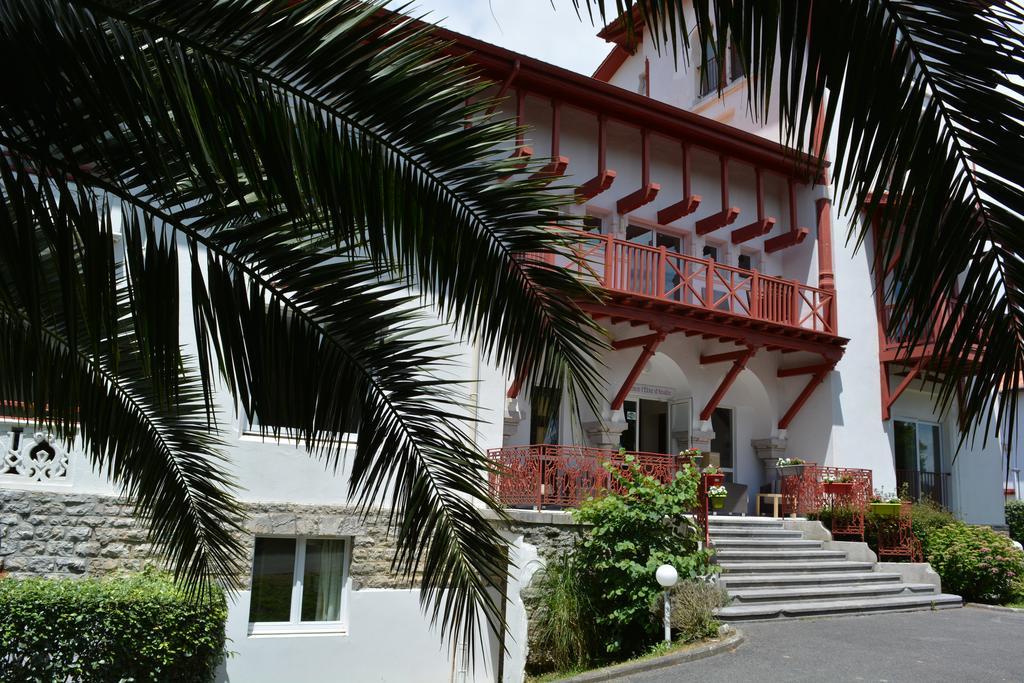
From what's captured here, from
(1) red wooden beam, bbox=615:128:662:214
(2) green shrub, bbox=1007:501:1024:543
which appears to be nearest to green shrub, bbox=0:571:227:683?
(1) red wooden beam, bbox=615:128:662:214

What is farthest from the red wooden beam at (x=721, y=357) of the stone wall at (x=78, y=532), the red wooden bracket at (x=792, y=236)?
the stone wall at (x=78, y=532)

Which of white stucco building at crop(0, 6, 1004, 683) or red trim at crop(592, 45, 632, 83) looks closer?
white stucco building at crop(0, 6, 1004, 683)

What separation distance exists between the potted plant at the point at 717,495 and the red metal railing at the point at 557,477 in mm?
145

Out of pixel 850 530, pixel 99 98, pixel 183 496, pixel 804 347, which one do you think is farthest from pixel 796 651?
pixel 99 98

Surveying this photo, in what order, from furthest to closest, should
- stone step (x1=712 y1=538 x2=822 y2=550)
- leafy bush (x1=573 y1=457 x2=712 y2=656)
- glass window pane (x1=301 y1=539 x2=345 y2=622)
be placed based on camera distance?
stone step (x1=712 y1=538 x2=822 y2=550), glass window pane (x1=301 y1=539 x2=345 y2=622), leafy bush (x1=573 y1=457 x2=712 y2=656)

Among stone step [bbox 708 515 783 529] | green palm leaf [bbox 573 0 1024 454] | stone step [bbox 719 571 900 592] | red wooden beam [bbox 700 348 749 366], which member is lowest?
stone step [bbox 719 571 900 592]

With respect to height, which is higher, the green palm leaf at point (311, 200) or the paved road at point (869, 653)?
the green palm leaf at point (311, 200)

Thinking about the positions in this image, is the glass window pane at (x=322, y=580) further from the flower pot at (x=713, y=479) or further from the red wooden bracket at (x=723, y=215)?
the red wooden bracket at (x=723, y=215)

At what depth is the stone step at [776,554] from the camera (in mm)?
14312

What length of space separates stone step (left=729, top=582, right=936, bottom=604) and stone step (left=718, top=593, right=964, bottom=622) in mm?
108

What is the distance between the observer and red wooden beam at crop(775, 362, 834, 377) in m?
18.6

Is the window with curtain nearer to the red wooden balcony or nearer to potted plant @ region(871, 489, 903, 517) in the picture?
the red wooden balcony

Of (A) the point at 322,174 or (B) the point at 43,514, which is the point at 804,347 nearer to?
(B) the point at 43,514

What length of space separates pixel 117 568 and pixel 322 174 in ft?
30.8
